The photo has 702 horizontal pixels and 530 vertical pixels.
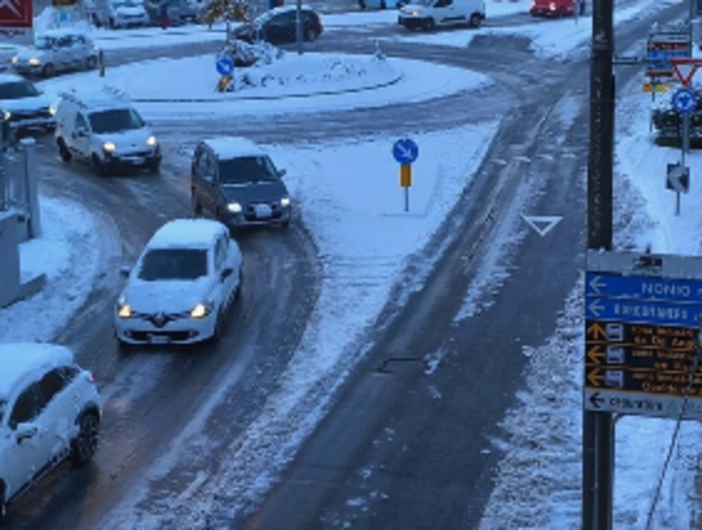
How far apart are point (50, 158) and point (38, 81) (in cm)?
1209

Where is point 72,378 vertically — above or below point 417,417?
above

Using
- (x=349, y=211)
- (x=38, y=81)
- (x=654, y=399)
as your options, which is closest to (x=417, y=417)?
(x=654, y=399)

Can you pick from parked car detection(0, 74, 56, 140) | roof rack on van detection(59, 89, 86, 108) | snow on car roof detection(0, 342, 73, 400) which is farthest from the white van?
snow on car roof detection(0, 342, 73, 400)

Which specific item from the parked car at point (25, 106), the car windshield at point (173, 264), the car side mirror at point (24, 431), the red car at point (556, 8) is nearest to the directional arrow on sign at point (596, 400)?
the car side mirror at point (24, 431)

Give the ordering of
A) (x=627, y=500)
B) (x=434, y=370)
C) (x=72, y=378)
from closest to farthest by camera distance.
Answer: (x=627, y=500), (x=72, y=378), (x=434, y=370)

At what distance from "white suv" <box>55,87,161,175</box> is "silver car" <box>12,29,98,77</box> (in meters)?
13.4

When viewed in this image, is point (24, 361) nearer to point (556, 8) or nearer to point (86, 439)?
point (86, 439)

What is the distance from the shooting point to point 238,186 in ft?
96.6

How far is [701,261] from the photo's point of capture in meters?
11.9

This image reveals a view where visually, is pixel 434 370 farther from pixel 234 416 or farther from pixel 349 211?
pixel 349 211

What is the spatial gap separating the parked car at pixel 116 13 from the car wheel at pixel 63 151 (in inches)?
1133

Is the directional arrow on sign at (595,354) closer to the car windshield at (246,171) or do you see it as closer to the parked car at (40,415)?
the parked car at (40,415)

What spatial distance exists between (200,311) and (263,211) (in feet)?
24.1

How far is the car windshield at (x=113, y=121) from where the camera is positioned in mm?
35094
